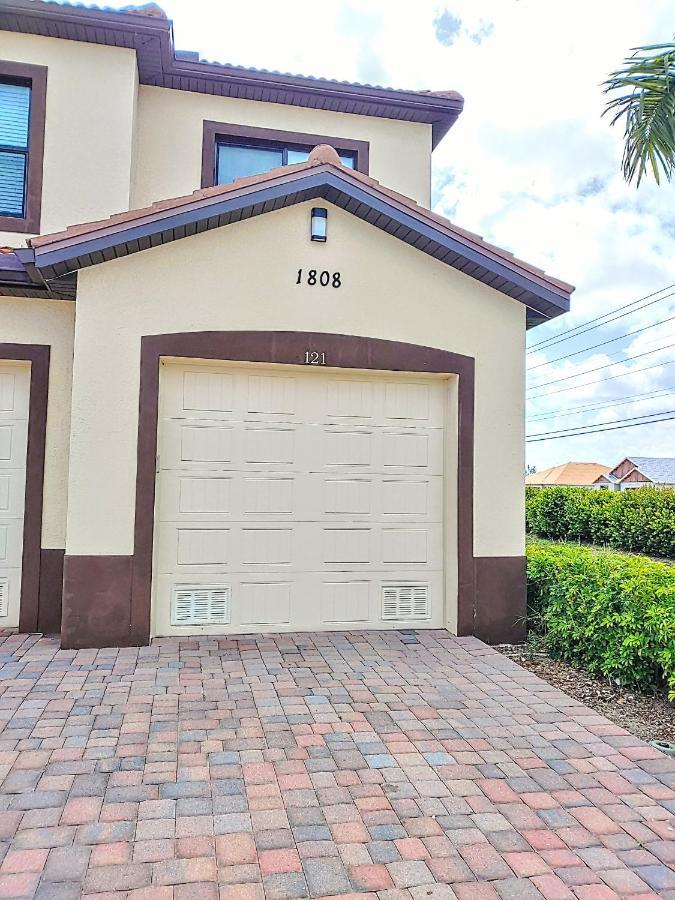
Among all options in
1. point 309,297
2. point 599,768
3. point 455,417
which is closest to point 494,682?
point 599,768

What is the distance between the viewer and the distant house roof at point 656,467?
39594mm

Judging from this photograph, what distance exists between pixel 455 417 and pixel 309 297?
2030 mm

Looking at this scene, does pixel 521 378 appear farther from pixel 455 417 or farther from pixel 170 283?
pixel 170 283

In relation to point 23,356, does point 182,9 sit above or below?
above

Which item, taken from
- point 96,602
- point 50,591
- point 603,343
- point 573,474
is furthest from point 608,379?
point 96,602

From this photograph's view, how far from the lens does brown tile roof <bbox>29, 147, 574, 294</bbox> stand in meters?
6.18

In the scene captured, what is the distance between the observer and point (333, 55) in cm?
1125

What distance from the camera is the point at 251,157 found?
9.57 meters

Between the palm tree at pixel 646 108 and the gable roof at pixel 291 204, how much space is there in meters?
1.56

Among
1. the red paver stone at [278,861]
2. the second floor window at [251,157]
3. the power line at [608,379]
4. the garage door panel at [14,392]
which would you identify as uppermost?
the power line at [608,379]

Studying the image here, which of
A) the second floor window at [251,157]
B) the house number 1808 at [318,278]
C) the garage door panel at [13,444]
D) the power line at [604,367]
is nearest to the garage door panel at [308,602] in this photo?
the garage door panel at [13,444]

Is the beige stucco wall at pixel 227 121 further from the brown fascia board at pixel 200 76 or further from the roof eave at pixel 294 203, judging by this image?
the roof eave at pixel 294 203

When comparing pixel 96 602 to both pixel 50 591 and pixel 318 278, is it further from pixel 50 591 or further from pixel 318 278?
pixel 318 278

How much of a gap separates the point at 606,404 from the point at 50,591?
52.6m
